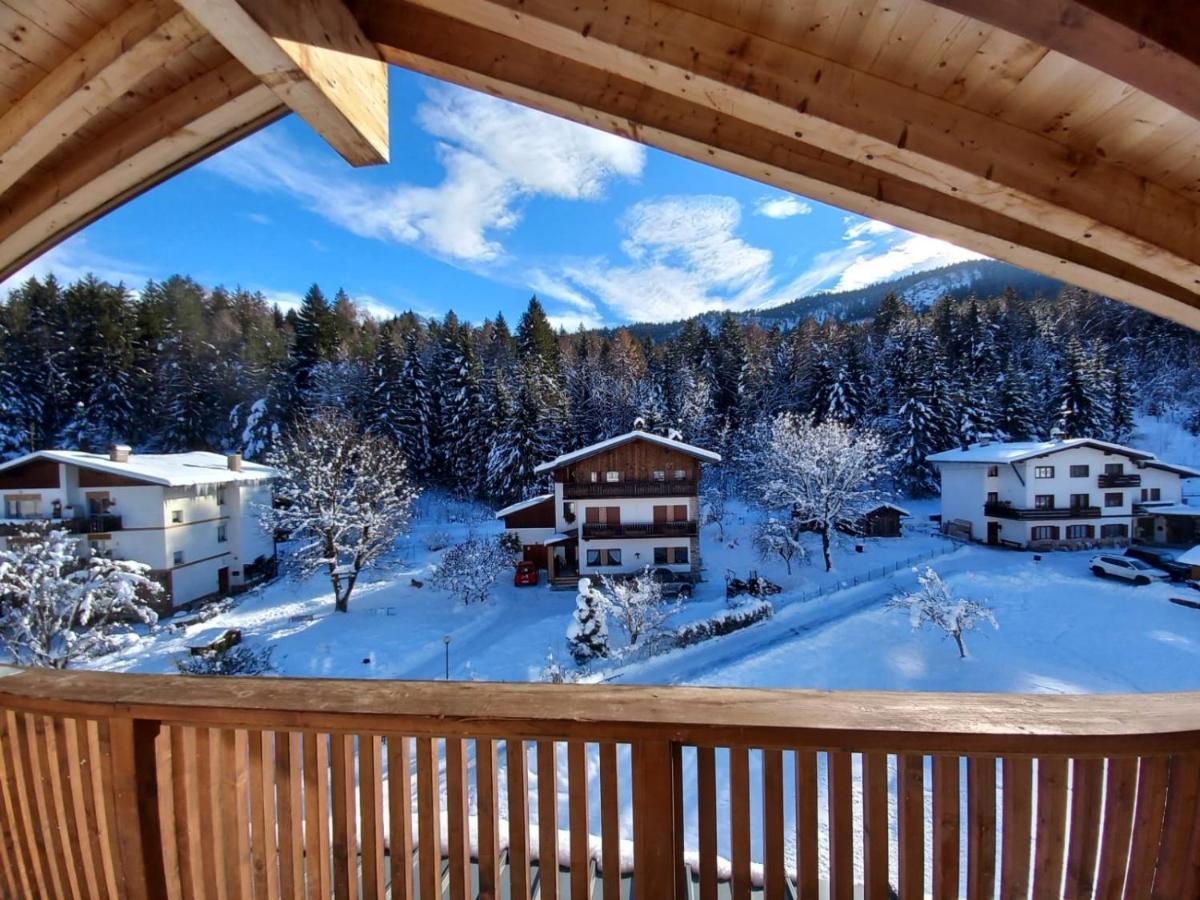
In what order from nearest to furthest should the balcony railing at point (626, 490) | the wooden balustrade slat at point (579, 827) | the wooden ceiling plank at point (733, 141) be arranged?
the wooden balustrade slat at point (579, 827) → the wooden ceiling plank at point (733, 141) → the balcony railing at point (626, 490)

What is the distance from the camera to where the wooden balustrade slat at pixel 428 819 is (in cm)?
133

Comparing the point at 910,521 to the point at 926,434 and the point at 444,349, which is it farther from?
the point at 444,349

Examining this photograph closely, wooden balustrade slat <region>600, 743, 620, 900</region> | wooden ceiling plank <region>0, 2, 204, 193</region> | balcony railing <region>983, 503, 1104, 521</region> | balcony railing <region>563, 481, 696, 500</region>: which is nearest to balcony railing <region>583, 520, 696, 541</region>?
balcony railing <region>563, 481, 696, 500</region>

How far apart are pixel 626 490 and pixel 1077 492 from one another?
1904 cm

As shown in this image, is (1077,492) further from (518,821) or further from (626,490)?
(518,821)

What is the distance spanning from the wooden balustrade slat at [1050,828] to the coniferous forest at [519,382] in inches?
890

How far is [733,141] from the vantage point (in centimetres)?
159

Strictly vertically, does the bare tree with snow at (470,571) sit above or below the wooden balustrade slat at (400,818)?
below

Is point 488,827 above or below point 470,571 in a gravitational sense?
above

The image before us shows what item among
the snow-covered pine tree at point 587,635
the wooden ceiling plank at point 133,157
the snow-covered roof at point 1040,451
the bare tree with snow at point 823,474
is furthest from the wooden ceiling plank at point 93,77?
the snow-covered roof at point 1040,451

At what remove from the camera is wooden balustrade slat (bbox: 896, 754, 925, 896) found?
4.16ft

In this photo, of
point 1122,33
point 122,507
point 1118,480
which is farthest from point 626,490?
point 1118,480

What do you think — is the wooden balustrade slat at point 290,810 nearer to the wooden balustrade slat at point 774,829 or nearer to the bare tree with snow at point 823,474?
the wooden balustrade slat at point 774,829

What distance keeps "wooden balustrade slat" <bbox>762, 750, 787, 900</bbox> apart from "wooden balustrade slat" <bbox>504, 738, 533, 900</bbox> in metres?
0.62
